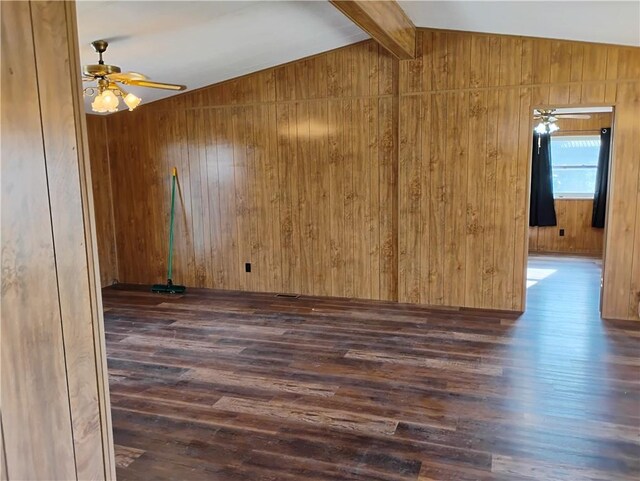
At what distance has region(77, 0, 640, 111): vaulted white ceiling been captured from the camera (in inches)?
128

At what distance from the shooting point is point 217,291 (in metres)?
5.84

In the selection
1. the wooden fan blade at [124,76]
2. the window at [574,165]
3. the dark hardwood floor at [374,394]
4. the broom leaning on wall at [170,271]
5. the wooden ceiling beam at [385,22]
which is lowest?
the dark hardwood floor at [374,394]

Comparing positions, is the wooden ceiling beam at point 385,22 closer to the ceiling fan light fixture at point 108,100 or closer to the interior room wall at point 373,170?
the interior room wall at point 373,170

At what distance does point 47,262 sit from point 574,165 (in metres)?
8.68

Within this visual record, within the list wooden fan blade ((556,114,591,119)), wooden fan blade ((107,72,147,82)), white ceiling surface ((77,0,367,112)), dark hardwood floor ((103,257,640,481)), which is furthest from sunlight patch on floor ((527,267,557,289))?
wooden fan blade ((107,72,147,82))

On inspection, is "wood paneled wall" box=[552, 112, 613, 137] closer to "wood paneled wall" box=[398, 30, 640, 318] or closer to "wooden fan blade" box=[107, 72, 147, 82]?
"wood paneled wall" box=[398, 30, 640, 318]

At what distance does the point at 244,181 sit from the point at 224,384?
2891 millimetres

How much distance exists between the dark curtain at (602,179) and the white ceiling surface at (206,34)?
16.7 ft

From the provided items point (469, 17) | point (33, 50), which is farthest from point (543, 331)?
point (33, 50)

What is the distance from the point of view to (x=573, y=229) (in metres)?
8.12

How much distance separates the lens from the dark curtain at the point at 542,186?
8078 millimetres

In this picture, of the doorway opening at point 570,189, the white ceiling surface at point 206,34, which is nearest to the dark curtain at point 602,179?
A: the doorway opening at point 570,189

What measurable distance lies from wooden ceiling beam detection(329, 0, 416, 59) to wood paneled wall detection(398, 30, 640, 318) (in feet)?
1.26

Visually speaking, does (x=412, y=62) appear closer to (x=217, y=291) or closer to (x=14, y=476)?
(x=217, y=291)
